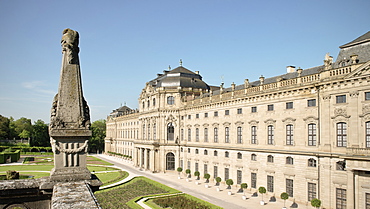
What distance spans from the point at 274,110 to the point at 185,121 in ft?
75.7

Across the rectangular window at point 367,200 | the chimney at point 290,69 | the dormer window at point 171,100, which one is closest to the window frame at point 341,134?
the rectangular window at point 367,200

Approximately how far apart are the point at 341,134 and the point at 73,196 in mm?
28011

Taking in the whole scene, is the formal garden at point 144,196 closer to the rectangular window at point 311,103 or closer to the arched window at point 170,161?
the arched window at point 170,161

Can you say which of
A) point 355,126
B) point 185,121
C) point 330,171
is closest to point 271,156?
point 330,171

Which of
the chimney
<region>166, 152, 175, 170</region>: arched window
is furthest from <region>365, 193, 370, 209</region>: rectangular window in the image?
<region>166, 152, 175, 170</region>: arched window

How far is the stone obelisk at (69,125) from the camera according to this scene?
900cm

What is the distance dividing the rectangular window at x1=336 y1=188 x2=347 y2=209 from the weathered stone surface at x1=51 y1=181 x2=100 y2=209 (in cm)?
2714

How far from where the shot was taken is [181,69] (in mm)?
64250

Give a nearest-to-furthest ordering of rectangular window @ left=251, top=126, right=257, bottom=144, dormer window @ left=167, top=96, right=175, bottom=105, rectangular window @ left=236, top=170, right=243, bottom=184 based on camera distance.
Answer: rectangular window @ left=251, top=126, right=257, bottom=144, rectangular window @ left=236, top=170, right=243, bottom=184, dormer window @ left=167, top=96, right=175, bottom=105

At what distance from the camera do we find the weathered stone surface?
668 cm

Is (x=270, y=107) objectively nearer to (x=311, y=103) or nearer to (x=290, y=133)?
(x=290, y=133)

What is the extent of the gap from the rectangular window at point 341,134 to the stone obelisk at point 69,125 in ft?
87.1

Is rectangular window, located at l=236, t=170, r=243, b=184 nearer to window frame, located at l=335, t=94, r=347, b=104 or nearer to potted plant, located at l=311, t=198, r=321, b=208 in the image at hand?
potted plant, located at l=311, t=198, r=321, b=208

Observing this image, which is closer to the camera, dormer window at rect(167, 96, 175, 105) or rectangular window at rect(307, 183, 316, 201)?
rectangular window at rect(307, 183, 316, 201)
